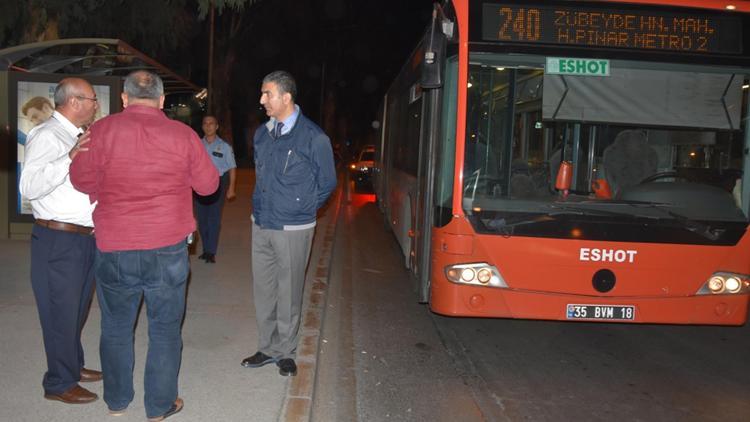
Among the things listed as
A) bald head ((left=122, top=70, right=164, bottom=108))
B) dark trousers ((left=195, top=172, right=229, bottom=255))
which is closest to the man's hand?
bald head ((left=122, top=70, right=164, bottom=108))

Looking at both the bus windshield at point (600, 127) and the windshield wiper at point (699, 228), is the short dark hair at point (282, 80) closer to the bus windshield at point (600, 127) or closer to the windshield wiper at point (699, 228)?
the bus windshield at point (600, 127)

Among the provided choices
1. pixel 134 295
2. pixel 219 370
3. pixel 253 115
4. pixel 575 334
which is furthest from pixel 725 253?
pixel 253 115

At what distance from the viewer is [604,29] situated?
5742 mm

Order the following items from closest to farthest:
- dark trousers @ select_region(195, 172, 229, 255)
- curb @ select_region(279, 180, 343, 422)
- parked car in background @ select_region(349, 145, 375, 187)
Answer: curb @ select_region(279, 180, 343, 422) → dark trousers @ select_region(195, 172, 229, 255) → parked car in background @ select_region(349, 145, 375, 187)

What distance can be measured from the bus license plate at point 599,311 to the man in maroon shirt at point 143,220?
10.8 feet

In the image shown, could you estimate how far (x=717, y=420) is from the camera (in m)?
4.92

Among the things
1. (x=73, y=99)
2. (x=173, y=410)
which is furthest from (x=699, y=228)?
A: (x=73, y=99)

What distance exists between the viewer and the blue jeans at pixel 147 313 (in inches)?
154

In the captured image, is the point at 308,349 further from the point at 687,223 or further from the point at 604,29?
the point at 604,29

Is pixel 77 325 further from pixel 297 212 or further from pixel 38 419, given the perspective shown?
pixel 297 212

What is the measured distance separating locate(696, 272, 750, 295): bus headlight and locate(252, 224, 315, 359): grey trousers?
3381 mm

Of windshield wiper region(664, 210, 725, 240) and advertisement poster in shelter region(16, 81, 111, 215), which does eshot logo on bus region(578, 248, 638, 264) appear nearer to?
windshield wiper region(664, 210, 725, 240)

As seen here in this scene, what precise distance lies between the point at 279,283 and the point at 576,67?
3026 millimetres

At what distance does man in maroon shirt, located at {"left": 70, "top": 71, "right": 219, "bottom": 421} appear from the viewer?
3781 mm
